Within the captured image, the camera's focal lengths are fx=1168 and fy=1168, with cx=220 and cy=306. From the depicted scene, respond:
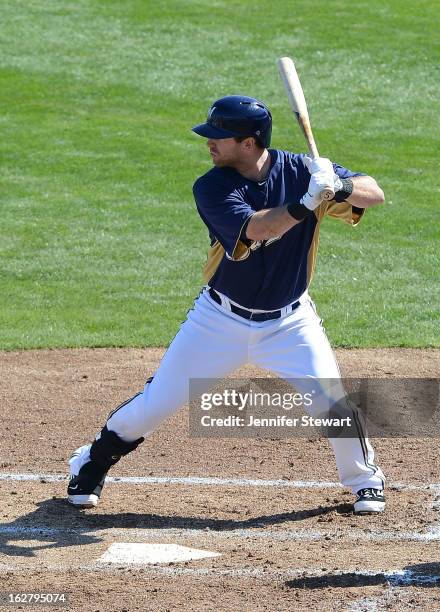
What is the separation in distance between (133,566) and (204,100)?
9418 millimetres

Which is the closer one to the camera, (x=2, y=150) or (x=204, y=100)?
(x=2, y=150)

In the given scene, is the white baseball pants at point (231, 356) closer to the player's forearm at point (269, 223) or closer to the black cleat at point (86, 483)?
the black cleat at point (86, 483)

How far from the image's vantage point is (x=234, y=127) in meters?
5.30

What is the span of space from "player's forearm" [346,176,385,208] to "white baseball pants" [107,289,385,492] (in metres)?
0.56

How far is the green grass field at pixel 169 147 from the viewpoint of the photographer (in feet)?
29.8

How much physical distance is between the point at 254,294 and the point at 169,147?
737 cm

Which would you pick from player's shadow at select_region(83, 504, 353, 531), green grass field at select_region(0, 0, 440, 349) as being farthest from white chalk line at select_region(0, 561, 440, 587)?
green grass field at select_region(0, 0, 440, 349)

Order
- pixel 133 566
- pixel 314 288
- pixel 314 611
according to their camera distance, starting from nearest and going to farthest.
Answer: pixel 314 611 < pixel 133 566 < pixel 314 288

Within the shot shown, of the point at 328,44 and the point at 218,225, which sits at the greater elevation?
the point at 218,225

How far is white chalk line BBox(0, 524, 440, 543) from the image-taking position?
17.2 ft

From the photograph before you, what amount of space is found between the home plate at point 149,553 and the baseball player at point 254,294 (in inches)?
23.5

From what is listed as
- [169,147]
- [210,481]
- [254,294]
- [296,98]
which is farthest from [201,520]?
[169,147]

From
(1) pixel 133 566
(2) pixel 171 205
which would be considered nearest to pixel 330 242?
(2) pixel 171 205

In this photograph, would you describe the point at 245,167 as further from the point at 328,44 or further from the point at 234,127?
the point at 328,44
